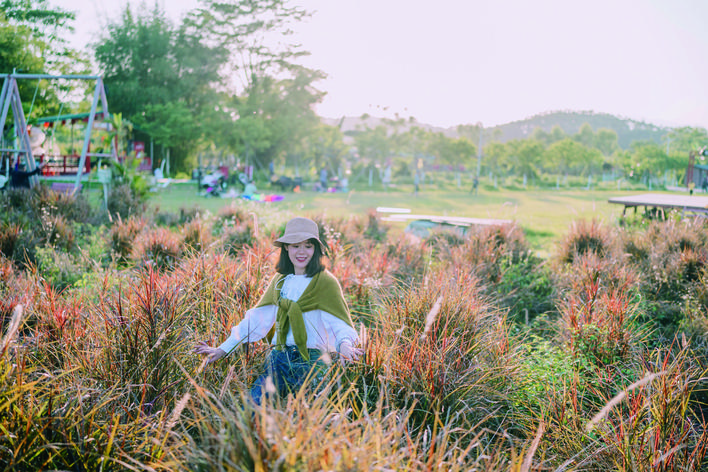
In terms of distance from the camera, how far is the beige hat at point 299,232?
2.91 metres

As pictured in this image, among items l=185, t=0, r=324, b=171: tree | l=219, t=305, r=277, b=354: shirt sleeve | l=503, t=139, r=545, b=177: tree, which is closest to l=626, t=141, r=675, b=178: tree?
l=503, t=139, r=545, b=177: tree

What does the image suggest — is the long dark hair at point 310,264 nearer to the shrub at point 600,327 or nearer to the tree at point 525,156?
the shrub at point 600,327

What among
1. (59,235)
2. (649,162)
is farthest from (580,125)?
(59,235)

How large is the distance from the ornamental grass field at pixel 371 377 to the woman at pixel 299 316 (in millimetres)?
158

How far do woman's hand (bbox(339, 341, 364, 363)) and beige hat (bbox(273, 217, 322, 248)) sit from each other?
2.18 ft

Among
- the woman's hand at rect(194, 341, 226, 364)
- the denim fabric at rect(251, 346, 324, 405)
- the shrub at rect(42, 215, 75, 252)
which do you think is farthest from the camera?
the shrub at rect(42, 215, 75, 252)

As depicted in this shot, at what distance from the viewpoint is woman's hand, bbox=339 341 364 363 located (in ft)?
8.47

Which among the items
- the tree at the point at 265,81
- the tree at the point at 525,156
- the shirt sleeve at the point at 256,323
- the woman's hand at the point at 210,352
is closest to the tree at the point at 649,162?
the tree at the point at 525,156

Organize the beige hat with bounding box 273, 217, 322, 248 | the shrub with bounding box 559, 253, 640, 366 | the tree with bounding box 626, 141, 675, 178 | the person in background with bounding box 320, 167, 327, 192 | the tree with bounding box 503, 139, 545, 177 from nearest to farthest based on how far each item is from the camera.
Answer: the beige hat with bounding box 273, 217, 322, 248 → the shrub with bounding box 559, 253, 640, 366 → the person in background with bounding box 320, 167, 327, 192 → the tree with bounding box 503, 139, 545, 177 → the tree with bounding box 626, 141, 675, 178

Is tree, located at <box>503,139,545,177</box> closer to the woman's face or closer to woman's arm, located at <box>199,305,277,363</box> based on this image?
the woman's face

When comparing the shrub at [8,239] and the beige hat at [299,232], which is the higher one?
the beige hat at [299,232]

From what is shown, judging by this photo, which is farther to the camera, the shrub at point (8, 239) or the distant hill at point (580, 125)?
the distant hill at point (580, 125)

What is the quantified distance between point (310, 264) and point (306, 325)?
0.37 meters

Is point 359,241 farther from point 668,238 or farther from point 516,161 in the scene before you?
point 516,161
